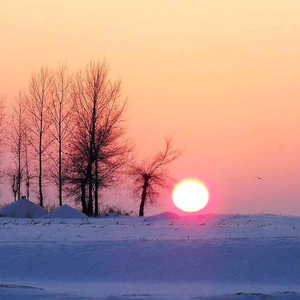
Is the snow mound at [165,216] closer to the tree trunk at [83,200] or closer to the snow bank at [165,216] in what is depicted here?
the snow bank at [165,216]

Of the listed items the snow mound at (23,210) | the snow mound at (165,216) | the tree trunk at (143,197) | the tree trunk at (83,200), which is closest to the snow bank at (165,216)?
the snow mound at (165,216)

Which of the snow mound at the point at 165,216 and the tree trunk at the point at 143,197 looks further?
the tree trunk at the point at 143,197

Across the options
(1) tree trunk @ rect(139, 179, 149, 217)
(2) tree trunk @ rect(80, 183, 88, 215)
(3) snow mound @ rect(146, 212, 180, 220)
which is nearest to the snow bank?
(3) snow mound @ rect(146, 212, 180, 220)

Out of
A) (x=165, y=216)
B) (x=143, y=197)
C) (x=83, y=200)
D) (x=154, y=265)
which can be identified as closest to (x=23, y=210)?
(x=83, y=200)

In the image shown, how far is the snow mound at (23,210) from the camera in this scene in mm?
31969

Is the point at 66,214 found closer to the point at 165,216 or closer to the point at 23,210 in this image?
the point at 23,210

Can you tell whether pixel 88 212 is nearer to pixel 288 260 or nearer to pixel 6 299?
pixel 288 260

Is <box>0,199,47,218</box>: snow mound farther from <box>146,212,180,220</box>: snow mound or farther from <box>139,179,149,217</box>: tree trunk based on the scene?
<box>146,212,180,220</box>: snow mound

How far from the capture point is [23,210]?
32.4m

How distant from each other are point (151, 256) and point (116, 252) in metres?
0.83

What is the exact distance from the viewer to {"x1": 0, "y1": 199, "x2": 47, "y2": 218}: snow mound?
1259 inches

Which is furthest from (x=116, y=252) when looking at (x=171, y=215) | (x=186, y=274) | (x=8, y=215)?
(x=8, y=215)

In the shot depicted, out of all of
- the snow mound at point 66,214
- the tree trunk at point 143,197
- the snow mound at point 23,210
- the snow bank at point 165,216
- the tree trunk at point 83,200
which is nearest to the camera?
the snow bank at point 165,216

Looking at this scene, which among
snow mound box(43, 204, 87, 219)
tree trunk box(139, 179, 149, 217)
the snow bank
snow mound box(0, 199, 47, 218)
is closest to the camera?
the snow bank
